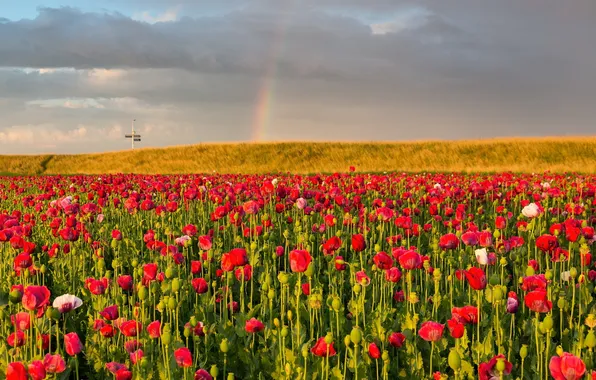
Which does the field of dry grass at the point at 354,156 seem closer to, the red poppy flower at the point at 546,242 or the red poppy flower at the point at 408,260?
the red poppy flower at the point at 546,242

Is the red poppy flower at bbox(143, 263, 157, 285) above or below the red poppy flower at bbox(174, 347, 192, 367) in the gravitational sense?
above

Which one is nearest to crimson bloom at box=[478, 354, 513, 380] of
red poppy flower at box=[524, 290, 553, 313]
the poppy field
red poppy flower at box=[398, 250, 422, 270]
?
the poppy field

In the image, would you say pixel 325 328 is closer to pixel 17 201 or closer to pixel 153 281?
pixel 153 281

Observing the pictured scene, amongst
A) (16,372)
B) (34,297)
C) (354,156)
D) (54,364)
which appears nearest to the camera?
(16,372)

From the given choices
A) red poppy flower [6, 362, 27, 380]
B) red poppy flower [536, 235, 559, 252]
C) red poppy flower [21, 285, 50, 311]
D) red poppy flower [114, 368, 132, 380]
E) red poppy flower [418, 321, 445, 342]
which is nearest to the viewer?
red poppy flower [6, 362, 27, 380]

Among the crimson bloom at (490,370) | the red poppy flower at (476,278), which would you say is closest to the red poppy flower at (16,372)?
the crimson bloom at (490,370)

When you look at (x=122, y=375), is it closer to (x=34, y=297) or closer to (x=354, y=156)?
(x=34, y=297)

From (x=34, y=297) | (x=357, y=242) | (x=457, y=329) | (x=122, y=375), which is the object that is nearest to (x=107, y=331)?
(x=34, y=297)

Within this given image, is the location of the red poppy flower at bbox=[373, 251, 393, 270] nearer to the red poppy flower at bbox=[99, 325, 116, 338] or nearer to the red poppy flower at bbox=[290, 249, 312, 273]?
the red poppy flower at bbox=[290, 249, 312, 273]

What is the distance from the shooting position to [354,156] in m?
39.0

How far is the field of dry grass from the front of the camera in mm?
35531

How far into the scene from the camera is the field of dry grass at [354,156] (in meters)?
35.5

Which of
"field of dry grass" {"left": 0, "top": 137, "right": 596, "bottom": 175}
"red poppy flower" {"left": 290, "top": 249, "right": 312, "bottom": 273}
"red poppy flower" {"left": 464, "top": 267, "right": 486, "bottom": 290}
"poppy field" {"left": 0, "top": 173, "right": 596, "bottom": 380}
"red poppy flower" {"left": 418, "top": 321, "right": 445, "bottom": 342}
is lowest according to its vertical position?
"field of dry grass" {"left": 0, "top": 137, "right": 596, "bottom": 175}

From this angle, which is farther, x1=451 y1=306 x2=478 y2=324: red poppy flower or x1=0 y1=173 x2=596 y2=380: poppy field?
x1=451 y1=306 x2=478 y2=324: red poppy flower
